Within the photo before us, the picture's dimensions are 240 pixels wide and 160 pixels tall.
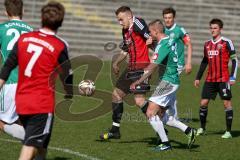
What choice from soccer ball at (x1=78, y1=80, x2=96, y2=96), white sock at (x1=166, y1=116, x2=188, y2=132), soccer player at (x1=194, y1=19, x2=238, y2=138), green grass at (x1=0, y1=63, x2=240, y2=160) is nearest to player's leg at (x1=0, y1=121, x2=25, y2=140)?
green grass at (x1=0, y1=63, x2=240, y2=160)

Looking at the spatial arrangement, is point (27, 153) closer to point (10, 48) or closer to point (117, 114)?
point (10, 48)

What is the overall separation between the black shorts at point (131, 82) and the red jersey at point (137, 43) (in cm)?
11

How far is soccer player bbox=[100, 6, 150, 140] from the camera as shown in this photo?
33.1 ft

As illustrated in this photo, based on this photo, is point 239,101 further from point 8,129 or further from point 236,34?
point 236,34

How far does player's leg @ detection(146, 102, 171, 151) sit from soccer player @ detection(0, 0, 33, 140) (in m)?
2.41

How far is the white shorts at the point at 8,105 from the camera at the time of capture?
25.4ft

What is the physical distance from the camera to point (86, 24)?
3078cm

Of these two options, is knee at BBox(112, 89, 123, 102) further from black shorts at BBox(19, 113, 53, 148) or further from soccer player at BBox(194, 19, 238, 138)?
black shorts at BBox(19, 113, 53, 148)

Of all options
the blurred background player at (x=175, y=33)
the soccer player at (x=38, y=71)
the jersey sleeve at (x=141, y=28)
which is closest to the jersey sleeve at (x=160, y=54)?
the jersey sleeve at (x=141, y=28)

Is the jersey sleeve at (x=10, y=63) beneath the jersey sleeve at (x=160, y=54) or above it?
above

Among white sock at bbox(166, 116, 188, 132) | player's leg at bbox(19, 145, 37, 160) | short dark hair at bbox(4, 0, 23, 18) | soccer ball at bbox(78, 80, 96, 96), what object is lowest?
white sock at bbox(166, 116, 188, 132)

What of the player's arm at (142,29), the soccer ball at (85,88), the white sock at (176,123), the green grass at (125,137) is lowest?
the green grass at (125,137)

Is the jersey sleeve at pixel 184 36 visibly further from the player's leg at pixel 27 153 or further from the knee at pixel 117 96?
the player's leg at pixel 27 153

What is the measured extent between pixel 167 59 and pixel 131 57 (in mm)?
1324
